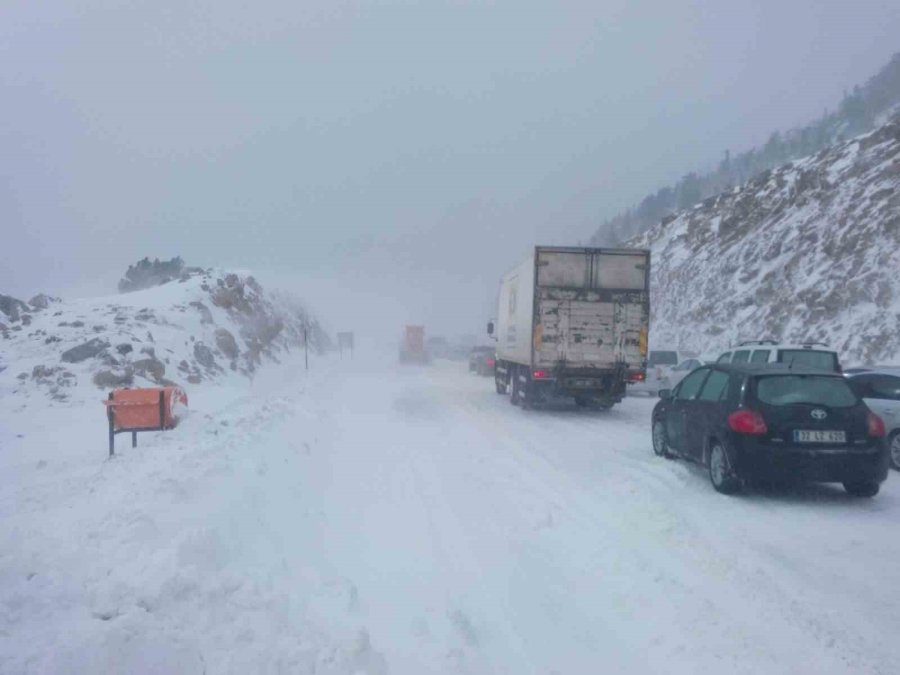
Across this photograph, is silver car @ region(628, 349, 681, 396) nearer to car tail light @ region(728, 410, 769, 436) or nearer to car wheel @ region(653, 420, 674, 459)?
car wheel @ region(653, 420, 674, 459)

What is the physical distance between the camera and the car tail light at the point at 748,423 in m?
8.20

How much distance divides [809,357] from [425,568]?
10.2 m

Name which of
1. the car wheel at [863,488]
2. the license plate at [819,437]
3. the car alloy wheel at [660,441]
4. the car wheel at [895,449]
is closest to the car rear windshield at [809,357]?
the car wheel at [895,449]

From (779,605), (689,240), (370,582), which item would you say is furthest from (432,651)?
(689,240)

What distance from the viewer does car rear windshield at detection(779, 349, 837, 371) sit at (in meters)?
→ 13.6

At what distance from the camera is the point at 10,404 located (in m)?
17.2

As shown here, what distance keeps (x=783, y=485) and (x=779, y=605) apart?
412 cm

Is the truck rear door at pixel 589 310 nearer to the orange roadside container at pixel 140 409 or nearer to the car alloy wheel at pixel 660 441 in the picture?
the car alloy wheel at pixel 660 441

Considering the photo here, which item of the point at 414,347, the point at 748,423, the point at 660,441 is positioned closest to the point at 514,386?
the point at 660,441

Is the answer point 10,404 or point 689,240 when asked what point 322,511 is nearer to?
point 10,404

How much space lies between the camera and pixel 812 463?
26.5 ft

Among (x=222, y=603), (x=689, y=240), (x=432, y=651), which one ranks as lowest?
(x=432, y=651)

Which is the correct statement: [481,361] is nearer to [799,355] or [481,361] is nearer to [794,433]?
[799,355]

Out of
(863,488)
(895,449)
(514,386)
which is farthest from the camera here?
(514,386)
